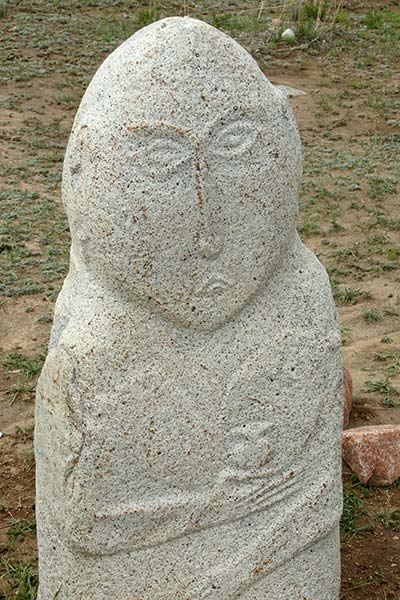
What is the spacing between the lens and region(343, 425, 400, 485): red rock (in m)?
3.74

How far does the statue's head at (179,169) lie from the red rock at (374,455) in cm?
158

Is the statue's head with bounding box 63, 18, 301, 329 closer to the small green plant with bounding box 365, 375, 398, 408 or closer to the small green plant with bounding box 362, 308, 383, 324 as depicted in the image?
the small green plant with bounding box 365, 375, 398, 408

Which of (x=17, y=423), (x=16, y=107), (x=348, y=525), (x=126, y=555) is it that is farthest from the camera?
(x=16, y=107)

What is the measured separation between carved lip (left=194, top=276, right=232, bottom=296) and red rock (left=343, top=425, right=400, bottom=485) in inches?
62.9

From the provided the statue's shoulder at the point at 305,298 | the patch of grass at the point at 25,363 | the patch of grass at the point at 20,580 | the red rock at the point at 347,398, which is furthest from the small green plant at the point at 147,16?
the statue's shoulder at the point at 305,298

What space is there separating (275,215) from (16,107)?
17.6ft

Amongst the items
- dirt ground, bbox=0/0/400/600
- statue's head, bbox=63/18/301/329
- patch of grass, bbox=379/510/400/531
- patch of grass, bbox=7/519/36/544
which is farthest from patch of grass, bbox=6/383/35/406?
statue's head, bbox=63/18/301/329

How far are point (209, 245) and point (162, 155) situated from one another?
0.68 feet

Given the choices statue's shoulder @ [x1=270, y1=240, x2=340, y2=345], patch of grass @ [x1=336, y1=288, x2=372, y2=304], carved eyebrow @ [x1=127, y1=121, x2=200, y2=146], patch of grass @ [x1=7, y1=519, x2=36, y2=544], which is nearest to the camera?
carved eyebrow @ [x1=127, y1=121, x2=200, y2=146]

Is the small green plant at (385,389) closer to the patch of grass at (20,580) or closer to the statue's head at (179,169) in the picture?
the patch of grass at (20,580)

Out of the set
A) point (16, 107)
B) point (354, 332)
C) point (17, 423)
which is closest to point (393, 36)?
point (16, 107)

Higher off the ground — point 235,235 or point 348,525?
point 235,235

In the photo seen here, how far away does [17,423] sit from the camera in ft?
13.6

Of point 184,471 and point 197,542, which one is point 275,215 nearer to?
point 184,471
